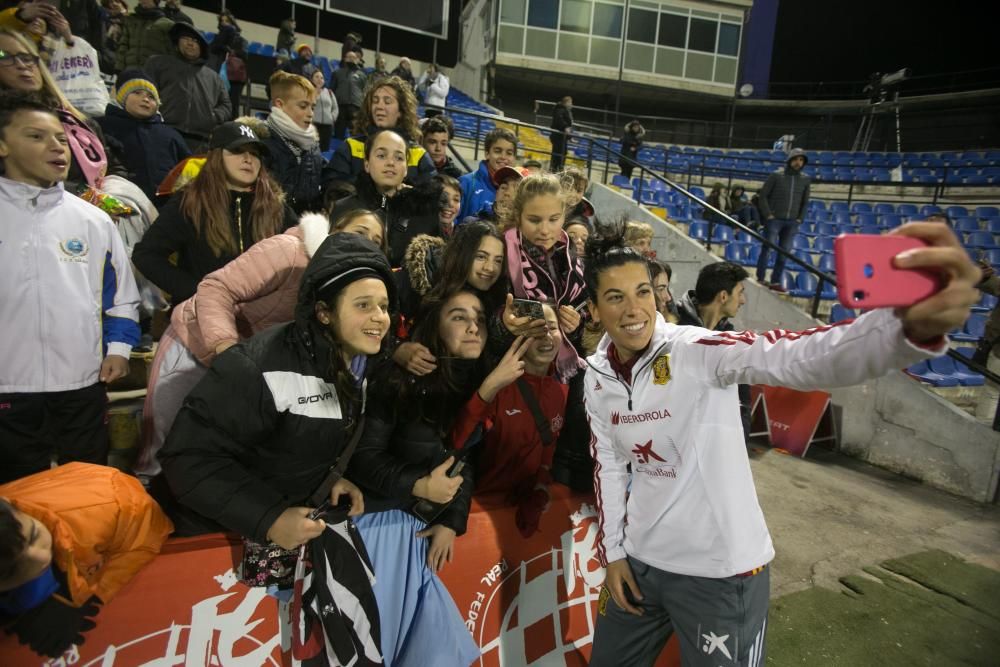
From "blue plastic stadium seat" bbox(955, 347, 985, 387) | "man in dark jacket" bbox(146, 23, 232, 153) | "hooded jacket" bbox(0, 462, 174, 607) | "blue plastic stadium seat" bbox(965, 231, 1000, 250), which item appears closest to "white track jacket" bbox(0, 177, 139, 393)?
"hooded jacket" bbox(0, 462, 174, 607)

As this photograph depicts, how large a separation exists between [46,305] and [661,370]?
7.94ft

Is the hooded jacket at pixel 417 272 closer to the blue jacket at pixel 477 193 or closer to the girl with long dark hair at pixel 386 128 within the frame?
the girl with long dark hair at pixel 386 128

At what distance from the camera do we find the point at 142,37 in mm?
5312

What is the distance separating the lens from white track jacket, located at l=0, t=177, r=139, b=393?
2.02 m

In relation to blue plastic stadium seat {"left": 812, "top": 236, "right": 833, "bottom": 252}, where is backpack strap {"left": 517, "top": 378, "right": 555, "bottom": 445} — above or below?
below

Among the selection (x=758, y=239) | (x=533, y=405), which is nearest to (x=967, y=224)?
(x=758, y=239)

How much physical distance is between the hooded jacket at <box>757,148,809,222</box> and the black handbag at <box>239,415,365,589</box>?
856cm

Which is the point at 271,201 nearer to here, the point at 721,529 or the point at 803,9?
the point at 721,529

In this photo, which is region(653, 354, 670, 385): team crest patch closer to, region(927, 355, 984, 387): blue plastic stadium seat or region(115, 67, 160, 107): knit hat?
region(115, 67, 160, 107): knit hat

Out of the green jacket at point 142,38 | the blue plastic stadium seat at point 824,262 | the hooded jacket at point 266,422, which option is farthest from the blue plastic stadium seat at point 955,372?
the green jacket at point 142,38

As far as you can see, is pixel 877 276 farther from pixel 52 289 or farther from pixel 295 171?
pixel 295 171

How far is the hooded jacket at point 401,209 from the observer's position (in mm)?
3226

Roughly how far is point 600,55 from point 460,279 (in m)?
24.7

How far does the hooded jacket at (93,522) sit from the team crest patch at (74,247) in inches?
39.5
